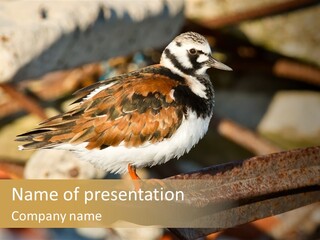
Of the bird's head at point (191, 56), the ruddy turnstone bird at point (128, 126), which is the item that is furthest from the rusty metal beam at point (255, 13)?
the ruddy turnstone bird at point (128, 126)

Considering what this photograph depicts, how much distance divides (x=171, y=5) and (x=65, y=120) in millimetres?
2819

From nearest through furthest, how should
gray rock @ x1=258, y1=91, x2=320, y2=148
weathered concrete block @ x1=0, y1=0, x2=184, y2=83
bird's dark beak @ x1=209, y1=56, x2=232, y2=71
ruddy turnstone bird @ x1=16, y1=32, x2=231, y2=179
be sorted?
1. ruddy turnstone bird @ x1=16, y1=32, x2=231, y2=179
2. bird's dark beak @ x1=209, y1=56, x2=232, y2=71
3. weathered concrete block @ x1=0, y1=0, x2=184, y2=83
4. gray rock @ x1=258, y1=91, x2=320, y2=148

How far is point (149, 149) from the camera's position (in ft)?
12.6

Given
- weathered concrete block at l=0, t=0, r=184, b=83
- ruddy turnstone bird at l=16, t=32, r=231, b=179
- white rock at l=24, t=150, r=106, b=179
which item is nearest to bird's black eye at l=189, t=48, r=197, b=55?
ruddy turnstone bird at l=16, t=32, r=231, b=179

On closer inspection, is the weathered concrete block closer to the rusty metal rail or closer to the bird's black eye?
the bird's black eye

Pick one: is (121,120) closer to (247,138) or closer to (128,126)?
(128,126)

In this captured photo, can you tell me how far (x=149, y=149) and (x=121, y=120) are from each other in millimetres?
202

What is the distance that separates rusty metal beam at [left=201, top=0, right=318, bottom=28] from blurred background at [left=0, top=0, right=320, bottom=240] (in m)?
0.01

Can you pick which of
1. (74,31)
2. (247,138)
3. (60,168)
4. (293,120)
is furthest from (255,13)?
(60,168)

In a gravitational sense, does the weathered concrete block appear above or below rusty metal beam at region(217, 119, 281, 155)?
above

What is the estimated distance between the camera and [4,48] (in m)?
5.14

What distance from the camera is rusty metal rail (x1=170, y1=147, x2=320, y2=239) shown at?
351 cm

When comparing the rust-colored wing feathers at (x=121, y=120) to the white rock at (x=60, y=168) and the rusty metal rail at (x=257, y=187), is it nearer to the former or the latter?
the rusty metal rail at (x=257, y=187)

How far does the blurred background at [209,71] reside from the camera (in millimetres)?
5715
